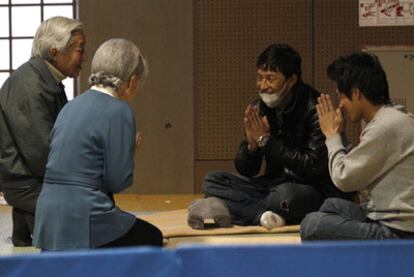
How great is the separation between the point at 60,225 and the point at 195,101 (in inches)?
175

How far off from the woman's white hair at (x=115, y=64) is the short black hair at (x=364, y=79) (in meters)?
0.88

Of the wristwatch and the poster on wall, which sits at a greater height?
the poster on wall

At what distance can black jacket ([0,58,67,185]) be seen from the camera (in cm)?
444

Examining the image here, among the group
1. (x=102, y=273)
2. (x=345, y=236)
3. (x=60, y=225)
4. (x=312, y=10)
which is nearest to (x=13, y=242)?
(x=60, y=225)

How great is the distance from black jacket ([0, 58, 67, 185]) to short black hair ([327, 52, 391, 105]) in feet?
4.89

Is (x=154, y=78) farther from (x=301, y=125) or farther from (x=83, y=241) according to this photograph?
(x=83, y=241)

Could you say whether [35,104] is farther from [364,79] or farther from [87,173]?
[364,79]

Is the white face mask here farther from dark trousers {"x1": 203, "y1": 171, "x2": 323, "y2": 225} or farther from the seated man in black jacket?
dark trousers {"x1": 203, "y1": 171, "x2": 323, "y2": 225}

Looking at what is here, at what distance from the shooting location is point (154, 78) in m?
7.73

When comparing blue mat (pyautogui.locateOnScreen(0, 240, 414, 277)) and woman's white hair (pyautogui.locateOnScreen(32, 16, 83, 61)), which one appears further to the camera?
woman's white hair (pyautogui.locateOnScreen(32, 16, 83, 61))

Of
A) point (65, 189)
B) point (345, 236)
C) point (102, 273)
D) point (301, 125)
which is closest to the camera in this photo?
point (102, 273)

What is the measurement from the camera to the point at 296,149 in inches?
183

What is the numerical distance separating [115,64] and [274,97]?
4.81 feet

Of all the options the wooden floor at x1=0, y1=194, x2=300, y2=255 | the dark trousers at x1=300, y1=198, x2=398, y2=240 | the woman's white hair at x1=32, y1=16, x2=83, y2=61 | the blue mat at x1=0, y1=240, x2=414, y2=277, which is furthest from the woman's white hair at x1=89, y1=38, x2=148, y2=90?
the blue mat at x1=0, y1=240, x2=414, y2=277
